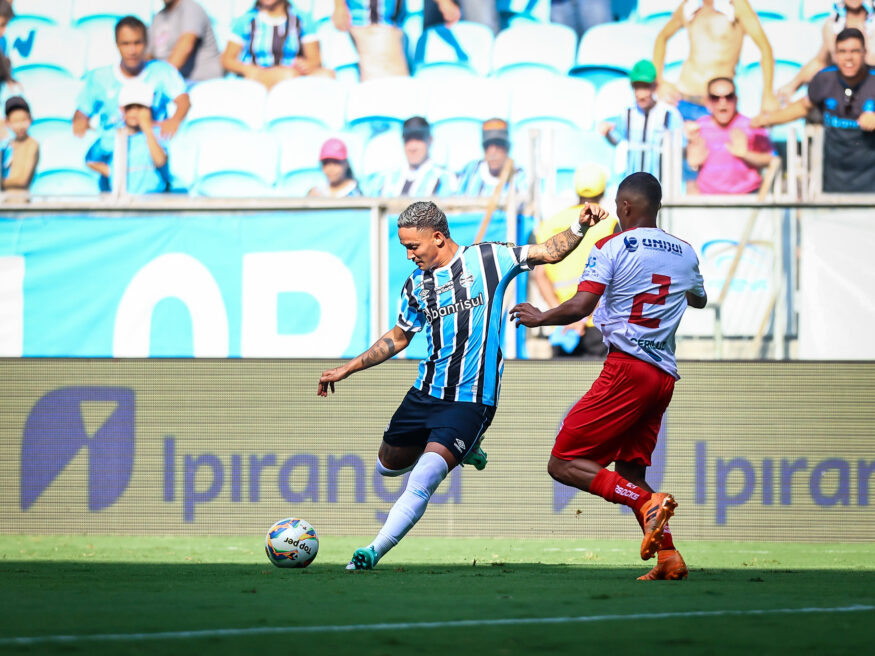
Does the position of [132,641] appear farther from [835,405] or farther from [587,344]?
[587,344]

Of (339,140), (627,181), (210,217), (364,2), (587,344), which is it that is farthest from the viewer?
(364,2)

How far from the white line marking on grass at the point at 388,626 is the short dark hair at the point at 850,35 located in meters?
10.8

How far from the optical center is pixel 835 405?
31.4 feet

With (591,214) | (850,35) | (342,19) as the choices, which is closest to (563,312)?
(591,214)

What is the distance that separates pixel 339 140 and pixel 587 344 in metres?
4.85

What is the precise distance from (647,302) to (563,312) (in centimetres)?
47

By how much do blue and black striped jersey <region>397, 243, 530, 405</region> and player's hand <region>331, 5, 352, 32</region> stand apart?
989cm

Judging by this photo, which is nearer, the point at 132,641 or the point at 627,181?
the point at 132,641

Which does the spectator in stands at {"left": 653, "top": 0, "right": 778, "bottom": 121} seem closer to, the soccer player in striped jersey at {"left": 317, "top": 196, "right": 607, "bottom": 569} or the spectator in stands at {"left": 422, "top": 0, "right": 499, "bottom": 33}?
the spectator in stands at {"left": 422, "top": 0, "right": 499, "bottom": 33}

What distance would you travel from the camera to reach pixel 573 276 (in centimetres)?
1148

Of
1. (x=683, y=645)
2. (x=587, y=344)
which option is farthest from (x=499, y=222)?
(x=683, y=645)

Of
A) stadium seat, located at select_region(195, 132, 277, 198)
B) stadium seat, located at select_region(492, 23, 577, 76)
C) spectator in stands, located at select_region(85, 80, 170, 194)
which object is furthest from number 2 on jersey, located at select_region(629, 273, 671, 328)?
stadium seat, located at select_region(492, 23, 577, 76)

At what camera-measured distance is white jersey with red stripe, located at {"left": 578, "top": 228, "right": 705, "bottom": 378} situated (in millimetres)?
5871

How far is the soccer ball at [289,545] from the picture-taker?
668 cm
